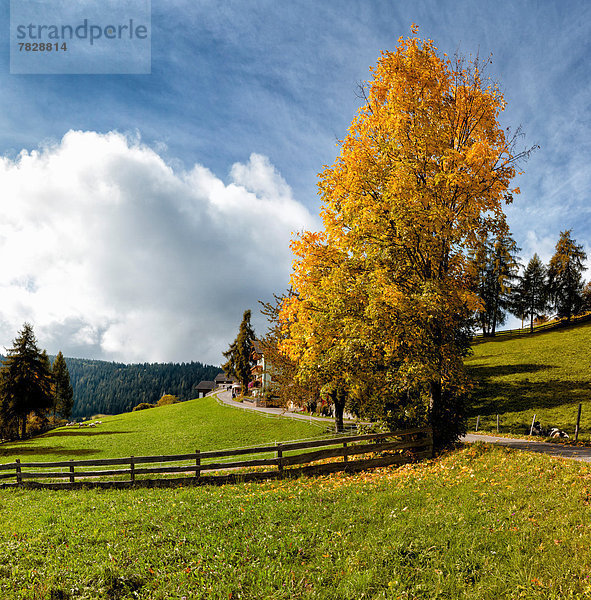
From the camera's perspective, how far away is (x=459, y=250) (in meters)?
12.7

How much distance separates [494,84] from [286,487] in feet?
51.2

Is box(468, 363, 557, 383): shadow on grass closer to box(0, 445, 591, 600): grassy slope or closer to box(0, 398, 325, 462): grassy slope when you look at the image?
box(0, 398, 325, 462): grassy slope

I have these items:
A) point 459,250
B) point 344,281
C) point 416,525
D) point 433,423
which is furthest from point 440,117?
point 416,525

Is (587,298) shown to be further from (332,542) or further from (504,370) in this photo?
(332,542)

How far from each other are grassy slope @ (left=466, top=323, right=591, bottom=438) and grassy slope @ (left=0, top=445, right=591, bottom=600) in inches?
362

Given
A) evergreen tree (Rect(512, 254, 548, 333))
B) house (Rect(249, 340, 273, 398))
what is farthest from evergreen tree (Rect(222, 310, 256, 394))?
evergreen tree (Rect(512, 254, 548, 333))

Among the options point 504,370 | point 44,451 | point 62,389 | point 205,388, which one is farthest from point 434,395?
point 205,388

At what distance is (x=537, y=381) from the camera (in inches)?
1211

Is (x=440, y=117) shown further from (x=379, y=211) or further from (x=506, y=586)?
(x=506, y=586)

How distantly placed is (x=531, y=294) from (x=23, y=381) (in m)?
72.2

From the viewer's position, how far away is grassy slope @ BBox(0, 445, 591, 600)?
5.41 m

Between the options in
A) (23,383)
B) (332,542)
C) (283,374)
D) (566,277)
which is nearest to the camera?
(332,542)

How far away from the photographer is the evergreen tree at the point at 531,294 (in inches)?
2213

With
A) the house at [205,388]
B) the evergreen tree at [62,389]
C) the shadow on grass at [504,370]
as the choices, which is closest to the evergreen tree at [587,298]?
the shadow on grass at [504,370]
